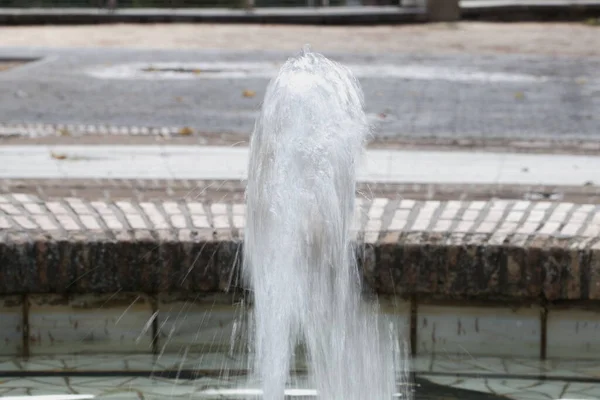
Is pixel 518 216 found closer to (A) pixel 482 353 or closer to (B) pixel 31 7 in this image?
(A) pixel 482 353

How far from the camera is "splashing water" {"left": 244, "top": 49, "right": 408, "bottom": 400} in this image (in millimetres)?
3119

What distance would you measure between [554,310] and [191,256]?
1022 mm

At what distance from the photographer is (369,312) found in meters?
3.40

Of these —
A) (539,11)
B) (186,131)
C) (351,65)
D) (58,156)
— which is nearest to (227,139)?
(186,131)

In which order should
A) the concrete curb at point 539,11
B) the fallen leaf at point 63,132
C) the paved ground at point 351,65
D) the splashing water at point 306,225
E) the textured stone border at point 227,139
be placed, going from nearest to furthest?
the splashing water at point 306,225
the textured stone border at point 227,139
the fallen leaf at point 63,132
the paved ground at point 351,65
the concrete curb at point 539,11

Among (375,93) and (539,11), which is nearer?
(375,93)

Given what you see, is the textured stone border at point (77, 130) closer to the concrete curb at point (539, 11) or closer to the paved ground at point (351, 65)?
the paved ground at point (351, 65)

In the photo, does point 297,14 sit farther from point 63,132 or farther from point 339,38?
point 63,132

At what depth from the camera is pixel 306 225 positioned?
312 cm

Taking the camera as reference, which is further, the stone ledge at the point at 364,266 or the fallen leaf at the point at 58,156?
the fallen leaf at the point at 58,156

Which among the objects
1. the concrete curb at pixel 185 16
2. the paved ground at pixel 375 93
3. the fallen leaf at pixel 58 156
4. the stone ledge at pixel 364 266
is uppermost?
the concrete curb at pixel 185 16

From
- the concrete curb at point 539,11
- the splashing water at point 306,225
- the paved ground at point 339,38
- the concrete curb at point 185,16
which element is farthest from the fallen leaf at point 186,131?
the concrete curb at point 539,11

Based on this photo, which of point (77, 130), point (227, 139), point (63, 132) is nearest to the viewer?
point (227, 139)

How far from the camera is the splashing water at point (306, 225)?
312cm
